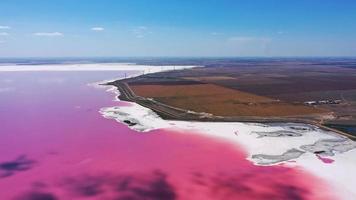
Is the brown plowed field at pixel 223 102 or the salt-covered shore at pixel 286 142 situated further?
the brown plowed field at pixel 223 102

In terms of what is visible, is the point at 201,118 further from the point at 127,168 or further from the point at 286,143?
the point at 127,168

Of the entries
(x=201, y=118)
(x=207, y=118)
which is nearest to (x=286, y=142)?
(x=207, y=118)

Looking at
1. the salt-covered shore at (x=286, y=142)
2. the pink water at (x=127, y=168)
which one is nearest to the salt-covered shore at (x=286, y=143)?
the salt-covered shore at (x=286, y=142)

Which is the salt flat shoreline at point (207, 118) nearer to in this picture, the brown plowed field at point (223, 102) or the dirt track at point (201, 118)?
the dirt track at point (201, 118)

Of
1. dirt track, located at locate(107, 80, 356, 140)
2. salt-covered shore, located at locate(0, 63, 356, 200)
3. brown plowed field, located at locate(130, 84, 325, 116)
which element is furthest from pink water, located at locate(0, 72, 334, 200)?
brown plowed field, located at locate(130, 84, 325, 116)

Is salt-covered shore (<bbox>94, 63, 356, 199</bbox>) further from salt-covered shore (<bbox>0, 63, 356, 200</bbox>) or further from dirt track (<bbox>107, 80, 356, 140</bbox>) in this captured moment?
dirt track (<bbox>107, 80, 356, 140</bbox>)
